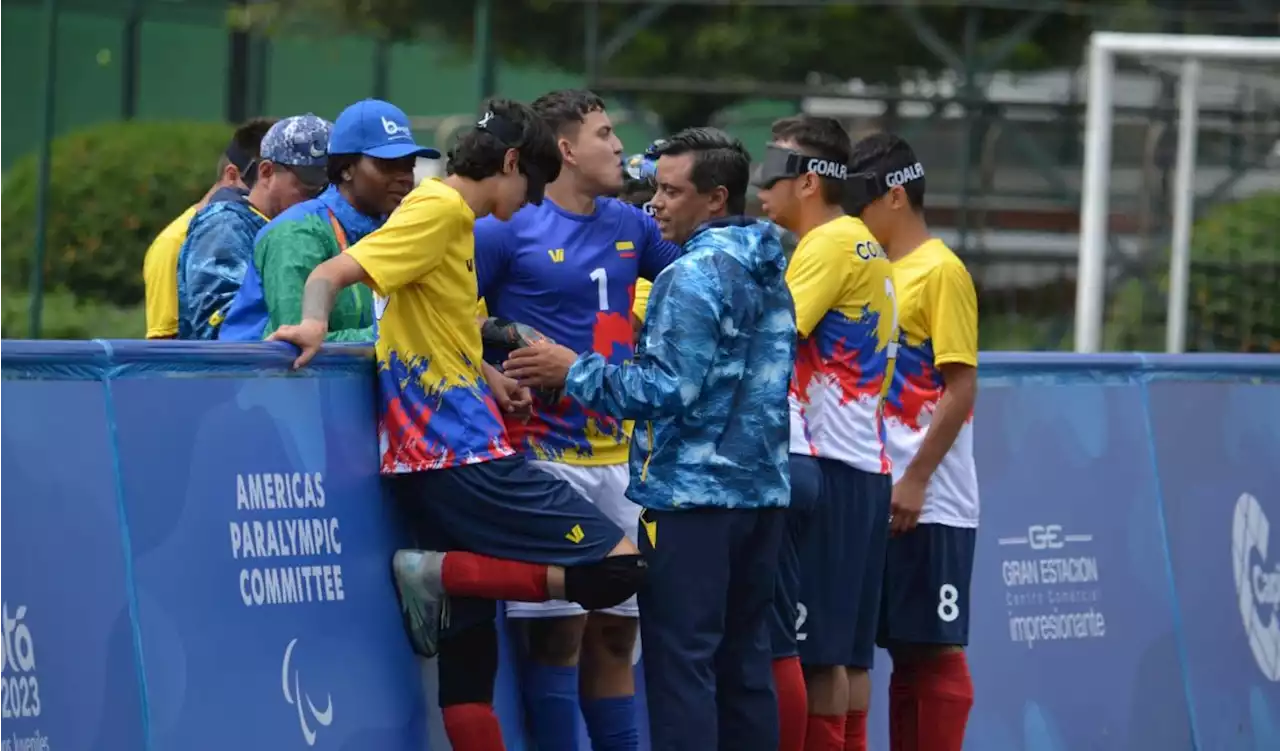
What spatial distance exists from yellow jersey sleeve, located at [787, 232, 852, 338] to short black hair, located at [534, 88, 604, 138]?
0.79m

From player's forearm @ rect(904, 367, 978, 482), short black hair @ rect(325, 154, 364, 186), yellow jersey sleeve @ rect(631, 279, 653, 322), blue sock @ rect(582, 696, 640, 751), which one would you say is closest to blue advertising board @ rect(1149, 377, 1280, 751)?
player's forearm @ rect(904, 367, 978, 482)

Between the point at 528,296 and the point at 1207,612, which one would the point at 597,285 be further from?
the point at 1207,612

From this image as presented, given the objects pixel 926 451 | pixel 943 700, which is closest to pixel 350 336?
pixel 926 451

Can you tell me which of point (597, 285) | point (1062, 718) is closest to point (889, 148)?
point (597, 285)

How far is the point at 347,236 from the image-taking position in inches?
264

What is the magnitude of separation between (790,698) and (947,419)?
3.65ft

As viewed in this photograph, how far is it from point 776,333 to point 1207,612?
12.2ft

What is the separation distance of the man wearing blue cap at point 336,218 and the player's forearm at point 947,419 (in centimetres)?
184

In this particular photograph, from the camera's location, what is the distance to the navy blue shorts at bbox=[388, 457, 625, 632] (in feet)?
20.2

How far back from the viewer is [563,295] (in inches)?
262

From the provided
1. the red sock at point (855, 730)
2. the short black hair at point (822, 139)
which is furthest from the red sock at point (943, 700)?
the short black hair at point (822, 139)

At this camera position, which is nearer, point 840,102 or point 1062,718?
point 1062,718

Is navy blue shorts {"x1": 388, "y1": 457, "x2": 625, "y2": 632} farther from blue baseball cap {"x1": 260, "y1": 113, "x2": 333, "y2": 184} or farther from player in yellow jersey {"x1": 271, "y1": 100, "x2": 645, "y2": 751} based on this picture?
blue baseball cap {"x1": 260, "y1": 113, "x2": 333, "y2": 184}

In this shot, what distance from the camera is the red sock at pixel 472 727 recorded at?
20.5 feet
